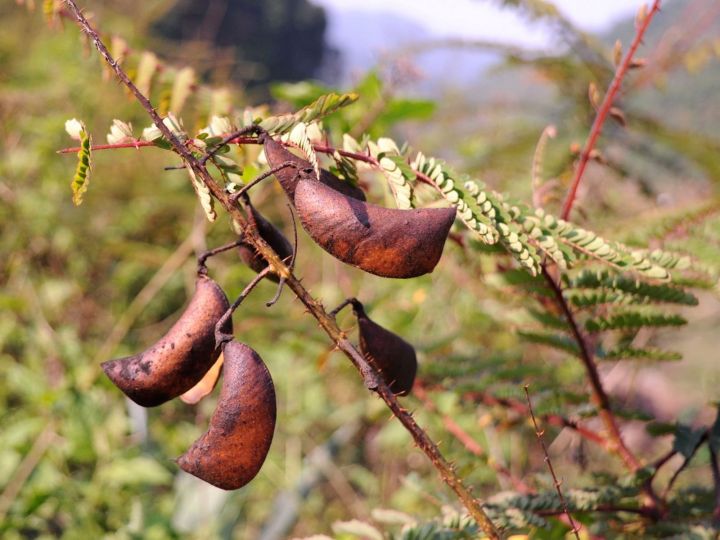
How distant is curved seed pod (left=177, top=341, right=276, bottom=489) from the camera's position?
22.0 inches

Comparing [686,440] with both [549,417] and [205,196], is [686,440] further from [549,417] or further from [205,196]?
[205,196]

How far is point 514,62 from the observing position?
2.64 metres

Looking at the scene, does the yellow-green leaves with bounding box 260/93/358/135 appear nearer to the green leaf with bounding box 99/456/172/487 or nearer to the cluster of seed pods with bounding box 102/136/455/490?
the cluster of seed pods with bounding box 102/136/455/490

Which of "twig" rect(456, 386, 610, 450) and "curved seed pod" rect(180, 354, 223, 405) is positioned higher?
"curved seed pod" rect(180, 354, 223, 405)

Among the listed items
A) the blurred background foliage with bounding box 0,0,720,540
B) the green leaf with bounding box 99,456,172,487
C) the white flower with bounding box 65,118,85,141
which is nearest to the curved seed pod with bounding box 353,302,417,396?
the blurred background foliage with bounding box 0,0,720,540

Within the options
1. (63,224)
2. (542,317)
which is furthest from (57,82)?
(542,317)

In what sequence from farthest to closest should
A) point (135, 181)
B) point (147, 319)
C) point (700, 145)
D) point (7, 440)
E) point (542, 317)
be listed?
point (135, 181), point (147, 319), point (700, 145), point (7, 440), point (542, 317)

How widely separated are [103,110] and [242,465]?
369 centimetres

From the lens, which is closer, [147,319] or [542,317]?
[542,317]

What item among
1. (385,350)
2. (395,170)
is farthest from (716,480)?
(395,170)

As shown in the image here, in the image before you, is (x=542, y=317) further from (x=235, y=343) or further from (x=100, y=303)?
(x=100, y=303)

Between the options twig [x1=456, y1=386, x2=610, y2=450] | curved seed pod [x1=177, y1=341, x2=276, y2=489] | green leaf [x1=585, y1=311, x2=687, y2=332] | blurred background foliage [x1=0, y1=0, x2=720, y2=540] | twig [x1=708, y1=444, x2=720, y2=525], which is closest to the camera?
curved seed pod [x1=177, y1=341, x2=276, y2=489]

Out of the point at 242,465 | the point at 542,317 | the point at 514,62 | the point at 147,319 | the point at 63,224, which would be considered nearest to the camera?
the point at 242,465

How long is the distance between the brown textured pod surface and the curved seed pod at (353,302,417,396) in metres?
0.14
